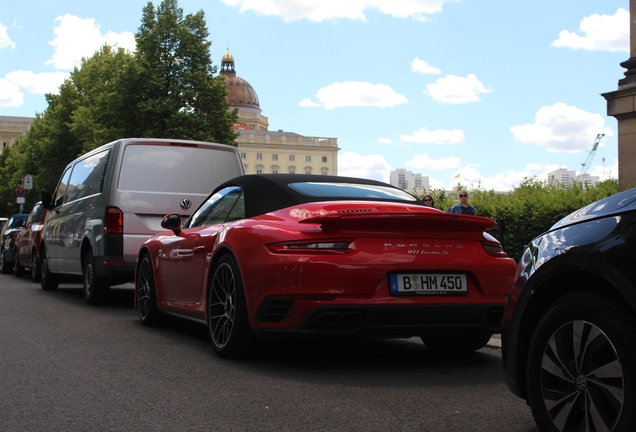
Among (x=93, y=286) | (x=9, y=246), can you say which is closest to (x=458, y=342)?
(x=93, y=286)

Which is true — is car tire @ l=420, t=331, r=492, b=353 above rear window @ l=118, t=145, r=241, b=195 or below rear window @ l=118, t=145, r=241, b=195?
below

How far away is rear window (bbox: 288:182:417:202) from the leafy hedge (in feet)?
20.0

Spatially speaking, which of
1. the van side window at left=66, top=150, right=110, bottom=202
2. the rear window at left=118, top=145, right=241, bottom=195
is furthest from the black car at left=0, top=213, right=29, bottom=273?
the rear window at left=118, top=145, right=241, bottom=195

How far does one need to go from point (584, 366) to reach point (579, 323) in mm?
156

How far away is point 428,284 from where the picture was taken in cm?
539

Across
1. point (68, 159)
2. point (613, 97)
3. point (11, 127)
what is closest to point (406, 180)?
point (11, 127)

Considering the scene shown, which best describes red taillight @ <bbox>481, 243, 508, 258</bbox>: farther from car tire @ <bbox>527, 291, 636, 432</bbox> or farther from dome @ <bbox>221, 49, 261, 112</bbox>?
dome @ <bbox>221, 49, 261, 112</bbox>

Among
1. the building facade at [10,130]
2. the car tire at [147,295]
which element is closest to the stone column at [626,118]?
the car tire at [147,295]

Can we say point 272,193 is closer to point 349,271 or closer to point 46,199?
point 349,271

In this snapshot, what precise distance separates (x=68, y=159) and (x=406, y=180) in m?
130

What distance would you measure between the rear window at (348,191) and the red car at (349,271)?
0.04 metres

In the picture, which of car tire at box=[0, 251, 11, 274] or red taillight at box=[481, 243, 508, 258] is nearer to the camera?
red taillight at box=[481, 243, 508, 258]

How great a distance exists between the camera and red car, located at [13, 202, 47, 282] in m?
15.5

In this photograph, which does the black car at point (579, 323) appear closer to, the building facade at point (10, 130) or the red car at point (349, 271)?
the red car at point (349, 271)
